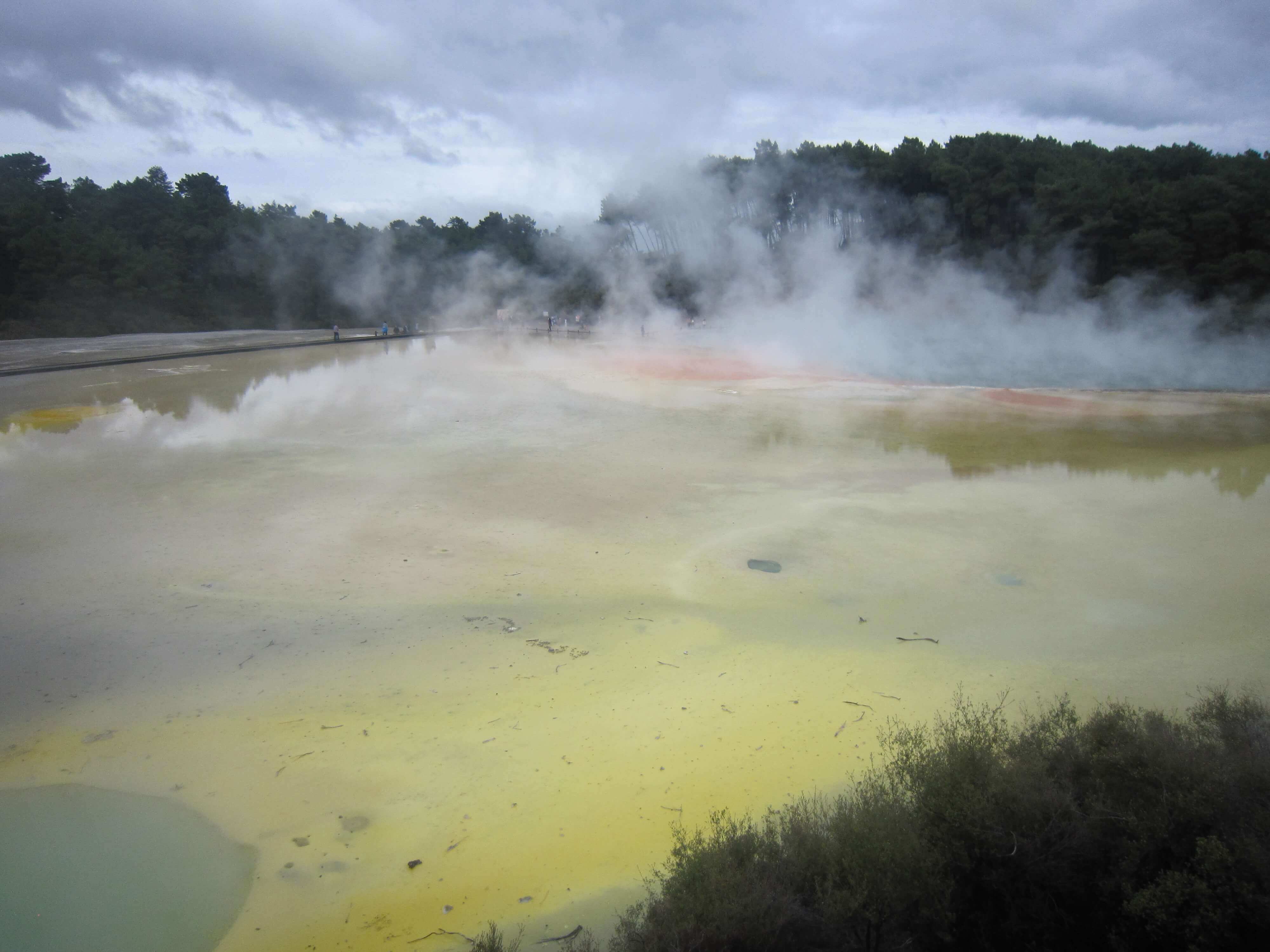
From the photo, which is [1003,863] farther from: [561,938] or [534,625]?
[534,625]

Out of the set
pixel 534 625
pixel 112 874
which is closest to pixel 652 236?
pixel 534 625

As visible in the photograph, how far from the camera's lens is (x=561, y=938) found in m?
2.37

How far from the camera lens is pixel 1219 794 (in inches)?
92.5

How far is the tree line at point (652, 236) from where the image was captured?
17469 mm

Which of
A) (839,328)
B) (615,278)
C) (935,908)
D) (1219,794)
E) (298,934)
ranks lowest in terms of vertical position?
(298,934)

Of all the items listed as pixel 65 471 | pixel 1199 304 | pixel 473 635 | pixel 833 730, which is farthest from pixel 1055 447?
pixel 1199 304

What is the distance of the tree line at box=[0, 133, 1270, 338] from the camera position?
17.5 meters

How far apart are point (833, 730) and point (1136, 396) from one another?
12.3 m

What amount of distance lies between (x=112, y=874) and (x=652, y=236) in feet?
83.9

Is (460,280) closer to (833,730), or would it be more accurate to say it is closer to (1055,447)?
(1055,447)

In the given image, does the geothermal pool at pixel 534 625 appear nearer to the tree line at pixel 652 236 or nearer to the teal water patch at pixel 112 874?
the teal water patch at pixel 112 874

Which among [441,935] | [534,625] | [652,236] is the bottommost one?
[441,935]

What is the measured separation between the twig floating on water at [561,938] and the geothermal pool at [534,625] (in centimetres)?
6

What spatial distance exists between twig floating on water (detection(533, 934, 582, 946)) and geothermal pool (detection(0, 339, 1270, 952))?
6 cm
